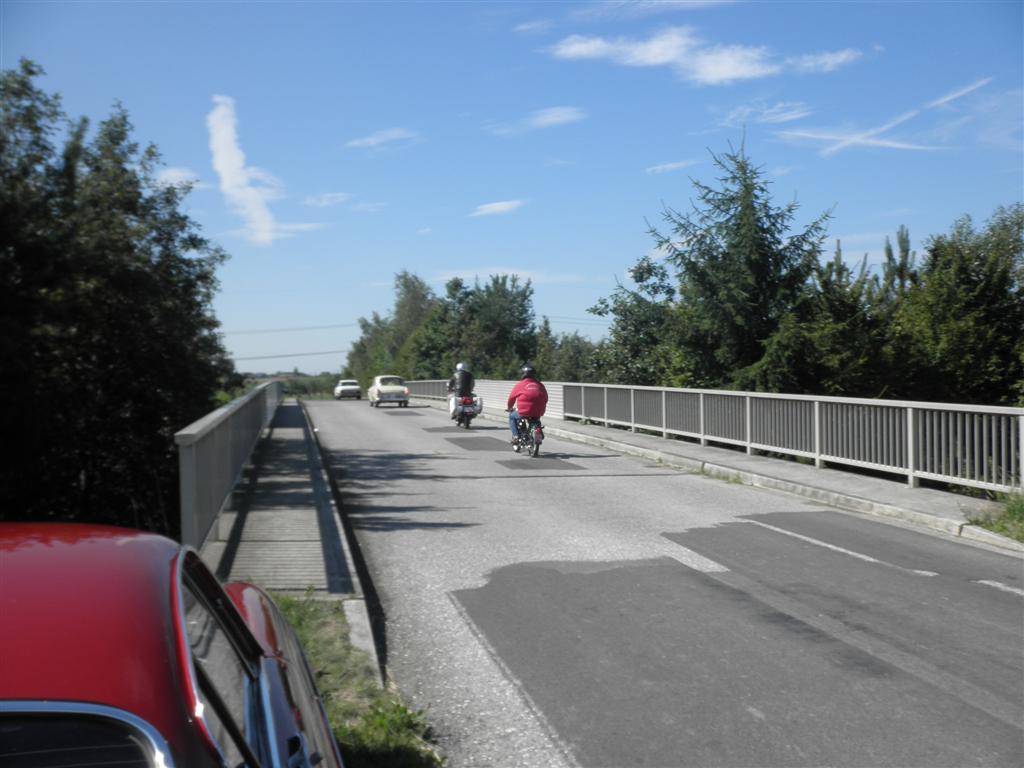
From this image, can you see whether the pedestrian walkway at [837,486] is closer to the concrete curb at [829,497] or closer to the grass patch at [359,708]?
the concrete curb at [829,497]

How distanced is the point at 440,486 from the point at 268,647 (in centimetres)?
1118

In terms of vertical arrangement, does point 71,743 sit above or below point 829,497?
above

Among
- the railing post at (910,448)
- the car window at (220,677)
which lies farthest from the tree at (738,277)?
the car window at (220,677)

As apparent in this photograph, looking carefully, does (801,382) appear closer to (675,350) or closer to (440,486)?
(675,350)

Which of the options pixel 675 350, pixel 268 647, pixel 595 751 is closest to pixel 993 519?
pixel 595 751

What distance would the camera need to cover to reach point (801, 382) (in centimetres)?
2119

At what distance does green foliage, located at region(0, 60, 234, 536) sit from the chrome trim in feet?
59.4

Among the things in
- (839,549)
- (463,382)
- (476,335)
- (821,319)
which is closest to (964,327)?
(821,319)

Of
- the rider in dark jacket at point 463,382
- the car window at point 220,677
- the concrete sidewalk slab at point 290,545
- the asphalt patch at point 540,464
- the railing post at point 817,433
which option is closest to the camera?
the car window at point 220,677

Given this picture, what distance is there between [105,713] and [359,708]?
10.7 ft

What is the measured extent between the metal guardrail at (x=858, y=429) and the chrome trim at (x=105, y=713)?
35.6 ft

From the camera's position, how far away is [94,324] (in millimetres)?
22156

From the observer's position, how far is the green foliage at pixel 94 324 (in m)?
A: 19.6

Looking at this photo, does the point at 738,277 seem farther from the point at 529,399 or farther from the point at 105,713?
the point at 105,713
